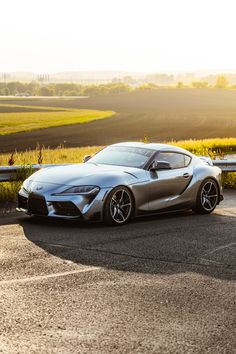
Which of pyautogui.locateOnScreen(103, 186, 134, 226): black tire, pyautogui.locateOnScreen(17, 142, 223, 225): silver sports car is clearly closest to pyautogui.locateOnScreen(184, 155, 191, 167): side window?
pyautogui.locateOnScreen(17, 142, 223, 225): silver sports car

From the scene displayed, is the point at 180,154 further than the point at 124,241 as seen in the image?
Yes

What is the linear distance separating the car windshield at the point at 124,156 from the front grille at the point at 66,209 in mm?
1568

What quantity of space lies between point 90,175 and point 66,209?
Result: 0.71 meters

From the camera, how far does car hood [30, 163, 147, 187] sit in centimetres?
1136

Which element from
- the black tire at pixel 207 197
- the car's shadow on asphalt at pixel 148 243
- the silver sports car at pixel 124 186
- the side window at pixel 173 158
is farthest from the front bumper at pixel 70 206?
the black tire at pixel 207 197

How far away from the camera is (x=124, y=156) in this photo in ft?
41.6

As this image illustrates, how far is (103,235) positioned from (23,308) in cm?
414

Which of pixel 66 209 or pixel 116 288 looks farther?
pixel 66 209

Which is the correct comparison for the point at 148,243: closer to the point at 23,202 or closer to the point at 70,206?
the point at 70,206

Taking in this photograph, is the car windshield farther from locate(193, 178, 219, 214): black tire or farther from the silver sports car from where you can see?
locate(193, 178, 219, 214): black tire

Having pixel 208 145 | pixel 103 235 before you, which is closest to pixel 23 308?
pixel 103 235

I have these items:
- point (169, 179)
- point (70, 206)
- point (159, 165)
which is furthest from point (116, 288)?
point (169, 179)

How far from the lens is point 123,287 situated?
296 inches

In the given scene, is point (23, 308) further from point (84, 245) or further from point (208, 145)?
point (208, 145)
